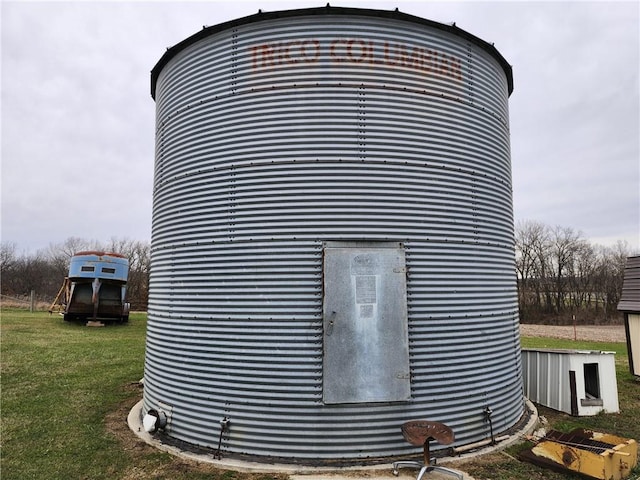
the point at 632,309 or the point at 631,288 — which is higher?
the point at 631,288

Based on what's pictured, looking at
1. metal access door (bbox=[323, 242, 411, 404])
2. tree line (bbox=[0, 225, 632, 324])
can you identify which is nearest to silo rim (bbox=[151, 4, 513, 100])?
metal access door (bbox=[323, 242, 411, 404])

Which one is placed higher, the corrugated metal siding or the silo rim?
the silo rim

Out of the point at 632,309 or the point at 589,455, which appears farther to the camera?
the point at 632,309

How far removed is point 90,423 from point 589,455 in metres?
8.25

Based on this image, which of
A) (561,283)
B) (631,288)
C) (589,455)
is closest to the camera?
→ (589,455)

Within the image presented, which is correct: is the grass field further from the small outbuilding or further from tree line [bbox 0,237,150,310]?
tree line [bbox 0,237,150,310]

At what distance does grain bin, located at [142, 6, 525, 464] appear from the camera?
5.82 meters

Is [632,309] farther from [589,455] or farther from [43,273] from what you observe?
[43,273]

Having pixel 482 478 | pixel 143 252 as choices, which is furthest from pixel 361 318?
pixel 143 252

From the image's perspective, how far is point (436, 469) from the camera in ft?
17.5

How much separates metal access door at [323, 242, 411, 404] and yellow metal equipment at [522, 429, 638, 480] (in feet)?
6.87

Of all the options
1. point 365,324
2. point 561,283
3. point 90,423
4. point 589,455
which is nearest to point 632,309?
point 589,455

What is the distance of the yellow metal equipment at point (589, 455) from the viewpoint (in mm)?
5207

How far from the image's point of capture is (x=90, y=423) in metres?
7.64
